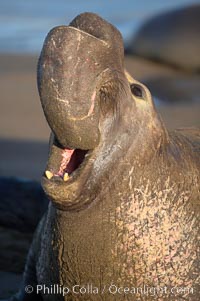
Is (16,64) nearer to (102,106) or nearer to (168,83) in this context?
(168,83)

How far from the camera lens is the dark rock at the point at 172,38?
14.5 m

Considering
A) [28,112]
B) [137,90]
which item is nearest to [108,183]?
[137,90]

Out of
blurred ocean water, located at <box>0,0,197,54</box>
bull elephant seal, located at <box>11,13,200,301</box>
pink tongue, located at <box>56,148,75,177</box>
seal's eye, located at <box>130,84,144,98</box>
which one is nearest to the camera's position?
bull elephant seal, located at <box>11,13,200,301</box>

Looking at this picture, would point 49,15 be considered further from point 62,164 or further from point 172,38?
point 62,164

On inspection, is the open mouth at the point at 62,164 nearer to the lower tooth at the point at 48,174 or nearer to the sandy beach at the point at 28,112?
the lower tooth at the point at 48,174

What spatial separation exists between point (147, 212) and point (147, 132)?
0.90ft

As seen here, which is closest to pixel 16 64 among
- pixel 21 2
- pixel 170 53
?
pixel 170 53

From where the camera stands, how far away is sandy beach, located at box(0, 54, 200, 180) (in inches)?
328

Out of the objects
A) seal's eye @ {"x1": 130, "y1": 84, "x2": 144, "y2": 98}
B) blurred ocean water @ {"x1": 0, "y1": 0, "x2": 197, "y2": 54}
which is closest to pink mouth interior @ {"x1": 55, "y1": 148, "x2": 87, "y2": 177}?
seal's eye @ {"x1": 130, "y1": 84, "x2": 144, "y2": 98}

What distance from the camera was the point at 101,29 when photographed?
3305 millimetres

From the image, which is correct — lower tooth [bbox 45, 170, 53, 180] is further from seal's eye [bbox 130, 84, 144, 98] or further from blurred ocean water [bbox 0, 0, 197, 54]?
blurred ocean water [bbox 0, 0, 197, 54]

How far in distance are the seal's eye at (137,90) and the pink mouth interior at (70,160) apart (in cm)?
30

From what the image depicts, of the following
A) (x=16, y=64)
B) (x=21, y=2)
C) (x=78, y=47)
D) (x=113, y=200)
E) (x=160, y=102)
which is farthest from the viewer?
(x=21, y=2)

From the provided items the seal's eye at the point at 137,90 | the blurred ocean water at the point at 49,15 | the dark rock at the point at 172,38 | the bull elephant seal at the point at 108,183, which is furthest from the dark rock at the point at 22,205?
the blurred ocean water at the point at 49,15
